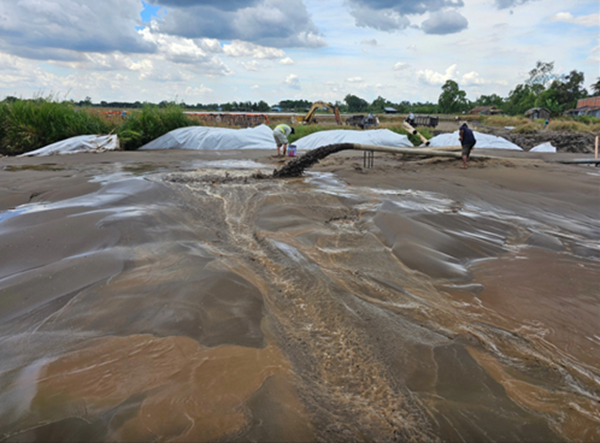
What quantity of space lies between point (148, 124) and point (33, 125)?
429 centimetres

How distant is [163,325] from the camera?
247 centimetres

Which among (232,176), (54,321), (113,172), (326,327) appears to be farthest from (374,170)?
(54,321)

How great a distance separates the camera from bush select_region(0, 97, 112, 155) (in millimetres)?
14016

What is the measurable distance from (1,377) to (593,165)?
1637 centimetres

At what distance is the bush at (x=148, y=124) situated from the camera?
49.1 ft

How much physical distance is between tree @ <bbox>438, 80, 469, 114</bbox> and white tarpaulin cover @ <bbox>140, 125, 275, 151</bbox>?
55535mm

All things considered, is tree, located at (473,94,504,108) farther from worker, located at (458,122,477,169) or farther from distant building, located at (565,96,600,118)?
worker, located at (458,122,477,169)

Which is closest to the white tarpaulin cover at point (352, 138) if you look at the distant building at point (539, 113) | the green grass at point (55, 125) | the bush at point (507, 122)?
the green grass at point (55, 125)

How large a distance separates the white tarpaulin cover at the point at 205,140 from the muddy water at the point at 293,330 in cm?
1074

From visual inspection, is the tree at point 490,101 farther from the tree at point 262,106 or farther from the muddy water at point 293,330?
the muddy water at point 293,330

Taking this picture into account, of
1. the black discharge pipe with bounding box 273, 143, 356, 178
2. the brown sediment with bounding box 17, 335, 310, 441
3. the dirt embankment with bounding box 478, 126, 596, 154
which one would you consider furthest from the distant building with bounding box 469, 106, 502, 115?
the brown sediment with bounding box 17, 335, 310, 441

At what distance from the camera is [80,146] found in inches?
515

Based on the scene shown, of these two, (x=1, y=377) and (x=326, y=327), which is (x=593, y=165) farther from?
(x=1, y=377)

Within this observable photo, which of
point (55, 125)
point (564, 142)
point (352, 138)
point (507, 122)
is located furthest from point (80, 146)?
point (507, 122)
